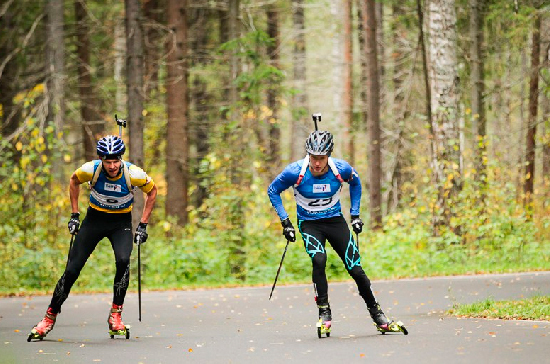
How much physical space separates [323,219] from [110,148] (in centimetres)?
233

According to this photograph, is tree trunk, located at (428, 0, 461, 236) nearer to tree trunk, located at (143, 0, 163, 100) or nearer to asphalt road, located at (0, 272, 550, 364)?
asphalt road, located at (0, 272, 550, 364)

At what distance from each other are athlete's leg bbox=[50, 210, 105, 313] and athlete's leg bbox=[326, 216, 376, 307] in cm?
250

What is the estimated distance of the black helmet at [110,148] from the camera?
9922mm

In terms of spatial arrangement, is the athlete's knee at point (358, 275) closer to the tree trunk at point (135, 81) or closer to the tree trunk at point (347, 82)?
the tree trunk at point (135, 81)

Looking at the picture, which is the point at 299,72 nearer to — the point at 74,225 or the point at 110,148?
the point at 74,225

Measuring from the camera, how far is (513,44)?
2141 centimetres

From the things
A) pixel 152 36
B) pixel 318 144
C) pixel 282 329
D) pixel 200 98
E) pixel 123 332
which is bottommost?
pixel 282 329

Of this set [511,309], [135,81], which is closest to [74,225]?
[511,309]

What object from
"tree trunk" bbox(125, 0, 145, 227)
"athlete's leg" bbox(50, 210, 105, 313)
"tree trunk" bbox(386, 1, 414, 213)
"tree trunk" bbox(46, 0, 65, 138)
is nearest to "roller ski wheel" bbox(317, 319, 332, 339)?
"athlete's leg" bbox(50, 210, 105, 313)

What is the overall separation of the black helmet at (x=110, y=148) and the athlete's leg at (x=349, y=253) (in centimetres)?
230

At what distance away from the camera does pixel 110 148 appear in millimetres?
9930

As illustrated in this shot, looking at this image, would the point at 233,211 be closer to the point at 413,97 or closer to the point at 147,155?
the point at 147,155

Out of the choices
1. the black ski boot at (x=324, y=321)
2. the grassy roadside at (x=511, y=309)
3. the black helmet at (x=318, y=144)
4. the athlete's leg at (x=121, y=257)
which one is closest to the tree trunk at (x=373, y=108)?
the grassy roadside at (x=511, y=309)

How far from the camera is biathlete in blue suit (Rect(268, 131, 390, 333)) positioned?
32.6ft
